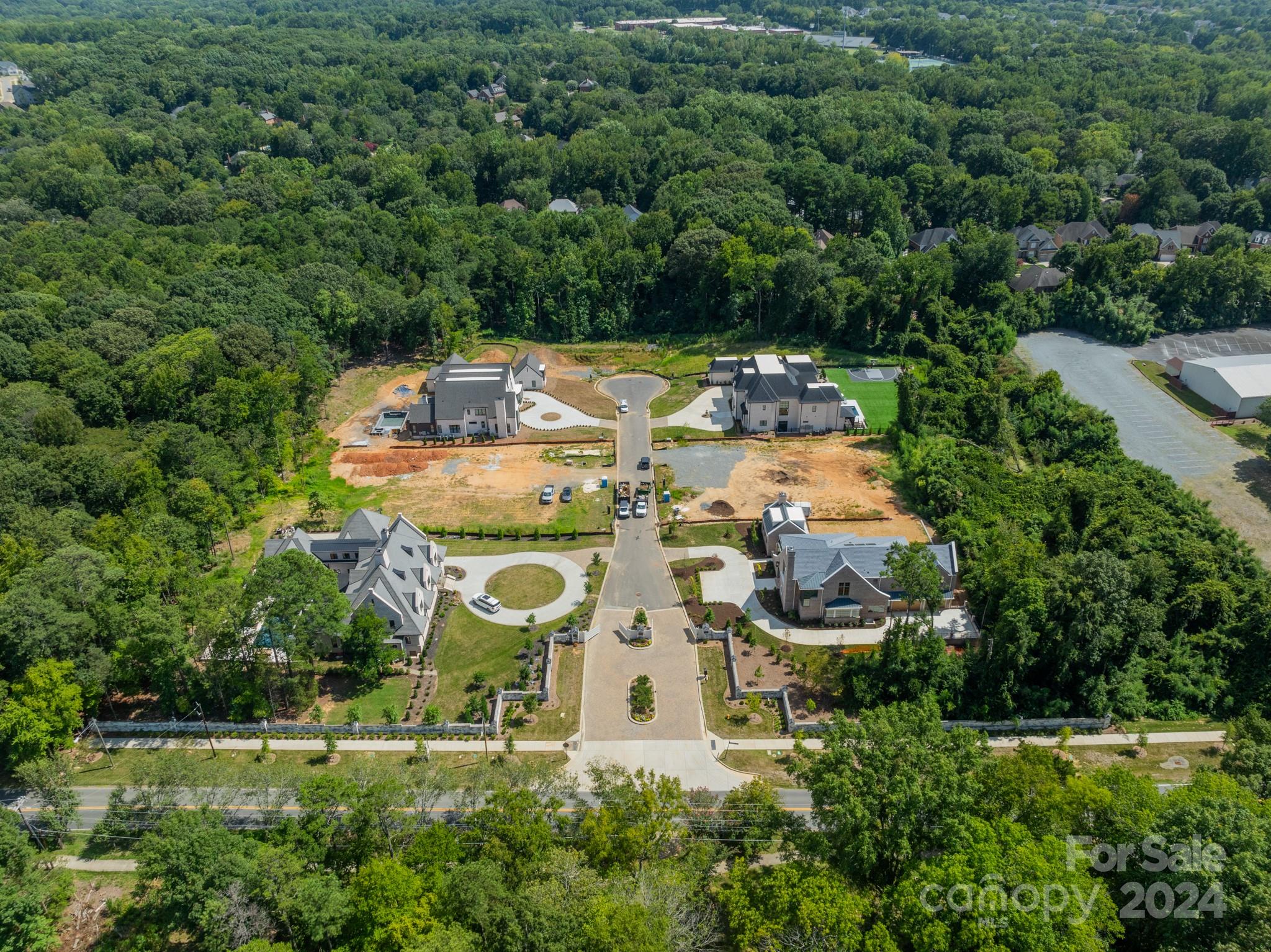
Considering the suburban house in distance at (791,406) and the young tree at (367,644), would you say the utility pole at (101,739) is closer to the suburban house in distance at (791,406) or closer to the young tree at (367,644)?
the young tree at (367,644)

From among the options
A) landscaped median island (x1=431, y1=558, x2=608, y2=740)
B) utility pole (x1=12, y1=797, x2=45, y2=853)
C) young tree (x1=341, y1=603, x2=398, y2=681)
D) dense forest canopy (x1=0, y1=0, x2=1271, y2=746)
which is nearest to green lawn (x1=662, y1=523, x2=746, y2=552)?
landscaped median island (x1=431, y1=558, x2=608, y2=740)

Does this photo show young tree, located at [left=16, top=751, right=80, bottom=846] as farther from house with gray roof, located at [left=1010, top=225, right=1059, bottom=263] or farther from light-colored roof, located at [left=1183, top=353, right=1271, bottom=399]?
house with gray roof, located at [left=1010, top=225, right=1059, bottom=263]

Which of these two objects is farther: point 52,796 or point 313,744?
point 313,744

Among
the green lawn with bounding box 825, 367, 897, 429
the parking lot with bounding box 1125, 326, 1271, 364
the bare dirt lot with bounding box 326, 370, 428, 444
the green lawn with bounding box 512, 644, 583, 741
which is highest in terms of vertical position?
the parking lot with bounding box 1125, 326, 1271, 364

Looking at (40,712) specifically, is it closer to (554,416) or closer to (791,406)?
(554,416)

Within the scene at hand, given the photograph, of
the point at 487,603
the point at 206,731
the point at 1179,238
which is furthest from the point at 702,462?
the point at 1179,238

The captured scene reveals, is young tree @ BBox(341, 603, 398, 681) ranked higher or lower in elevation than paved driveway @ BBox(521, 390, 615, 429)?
higher

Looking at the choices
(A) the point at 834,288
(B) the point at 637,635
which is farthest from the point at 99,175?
(B) the point at 637,635

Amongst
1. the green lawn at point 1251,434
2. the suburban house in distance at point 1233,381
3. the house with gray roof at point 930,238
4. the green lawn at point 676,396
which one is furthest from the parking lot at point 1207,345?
the green lawn at point 676,396
